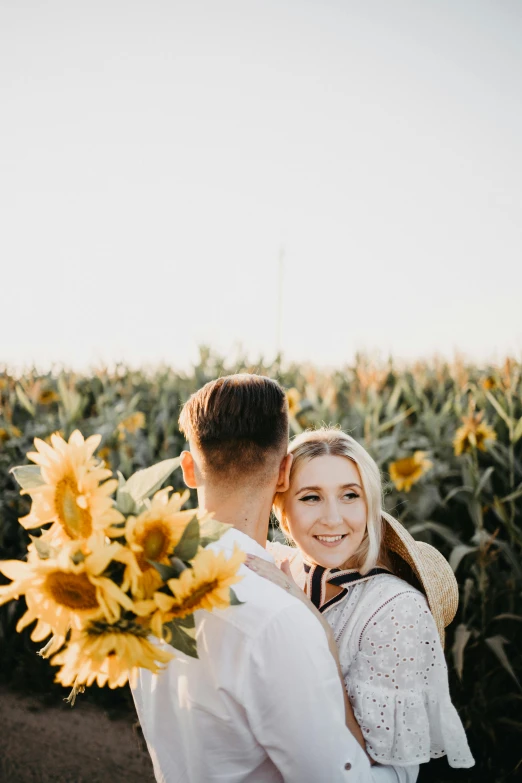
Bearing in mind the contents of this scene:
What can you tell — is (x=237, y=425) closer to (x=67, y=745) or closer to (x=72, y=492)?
(x=72, y=492)

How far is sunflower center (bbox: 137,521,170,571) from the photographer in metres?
1.02

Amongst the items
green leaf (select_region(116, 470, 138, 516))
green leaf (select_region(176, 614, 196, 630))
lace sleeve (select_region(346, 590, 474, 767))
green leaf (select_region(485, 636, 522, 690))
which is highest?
green leaf (select_region(116, 470, 138, 516))

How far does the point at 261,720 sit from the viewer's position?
1203 mm

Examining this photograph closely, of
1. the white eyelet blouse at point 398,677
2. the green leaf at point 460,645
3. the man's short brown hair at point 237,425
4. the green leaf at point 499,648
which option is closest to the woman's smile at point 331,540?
the white eyelet blouse at point 398,677

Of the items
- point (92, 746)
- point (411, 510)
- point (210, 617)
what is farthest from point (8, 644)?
point (210, 617)

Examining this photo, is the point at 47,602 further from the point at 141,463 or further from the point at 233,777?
the point at 141,463

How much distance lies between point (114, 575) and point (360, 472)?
0.99 meters

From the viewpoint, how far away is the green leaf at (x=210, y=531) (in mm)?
1070

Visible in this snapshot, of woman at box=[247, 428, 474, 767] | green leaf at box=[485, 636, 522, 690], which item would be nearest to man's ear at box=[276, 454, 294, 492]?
woman at box=[247, 428, 474, 767]

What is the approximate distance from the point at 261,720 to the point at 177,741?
29cm

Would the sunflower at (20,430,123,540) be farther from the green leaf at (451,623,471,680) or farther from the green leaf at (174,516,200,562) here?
the green leaf at (451,623,471,680)

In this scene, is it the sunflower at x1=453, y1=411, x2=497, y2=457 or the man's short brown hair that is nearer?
the man's short brown hair

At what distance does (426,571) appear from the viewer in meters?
1.79

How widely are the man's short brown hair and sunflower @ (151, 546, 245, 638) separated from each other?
0.41 meters
